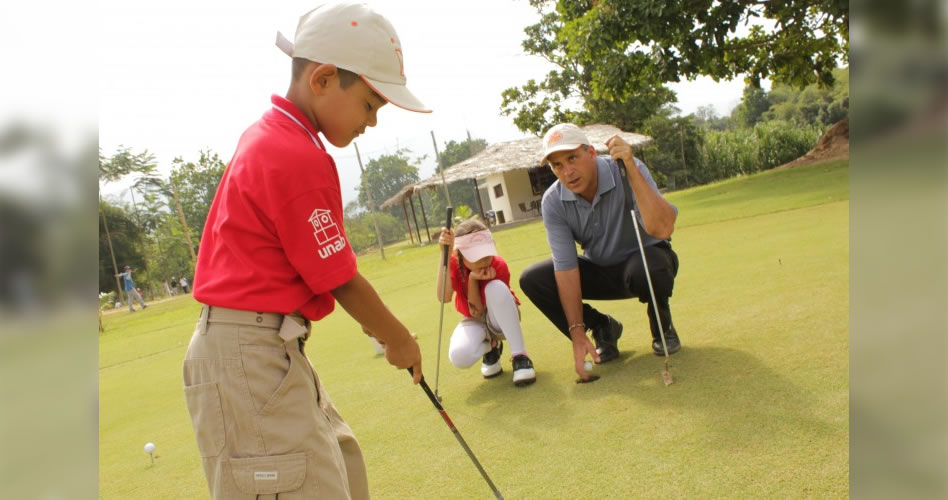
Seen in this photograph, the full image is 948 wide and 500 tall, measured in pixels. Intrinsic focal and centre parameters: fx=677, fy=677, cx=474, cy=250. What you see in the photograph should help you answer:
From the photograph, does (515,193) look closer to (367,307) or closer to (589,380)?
(589,380)

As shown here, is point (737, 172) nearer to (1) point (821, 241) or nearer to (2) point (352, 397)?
(1) point (821, 241)

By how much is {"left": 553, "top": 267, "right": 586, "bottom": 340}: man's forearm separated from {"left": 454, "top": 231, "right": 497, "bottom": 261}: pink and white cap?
487 millimetres

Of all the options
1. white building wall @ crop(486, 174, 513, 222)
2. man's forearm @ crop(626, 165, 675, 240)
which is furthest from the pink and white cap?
white building wall @ crop(486, 174, 513, 222)

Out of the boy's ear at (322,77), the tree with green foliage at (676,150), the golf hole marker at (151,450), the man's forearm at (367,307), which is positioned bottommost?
the tree with green foliage at (676,150)

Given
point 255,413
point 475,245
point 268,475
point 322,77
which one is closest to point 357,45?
point 322,77

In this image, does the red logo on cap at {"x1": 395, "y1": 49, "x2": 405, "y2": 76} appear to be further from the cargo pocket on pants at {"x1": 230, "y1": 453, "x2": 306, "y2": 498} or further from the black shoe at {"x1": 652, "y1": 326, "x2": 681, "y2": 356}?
the black shoe at {"x1": 652, "y1": 326, "x2": 681, "y2": 356}

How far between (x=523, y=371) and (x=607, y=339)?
0.63 meters

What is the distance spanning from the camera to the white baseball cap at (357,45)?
6.97 feet

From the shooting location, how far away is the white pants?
4.54 meters

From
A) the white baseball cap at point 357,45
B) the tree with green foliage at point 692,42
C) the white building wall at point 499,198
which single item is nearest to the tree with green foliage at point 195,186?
the white building wall at point 499,198

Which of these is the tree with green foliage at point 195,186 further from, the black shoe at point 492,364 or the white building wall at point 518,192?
the black shoe at point 492,364

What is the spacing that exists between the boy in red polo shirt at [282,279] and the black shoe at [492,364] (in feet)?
8.77

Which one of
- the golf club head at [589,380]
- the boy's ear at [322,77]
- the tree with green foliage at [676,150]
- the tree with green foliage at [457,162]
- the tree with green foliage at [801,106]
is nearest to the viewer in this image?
the boy's ear at [322,77]

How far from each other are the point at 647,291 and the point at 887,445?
407cm
